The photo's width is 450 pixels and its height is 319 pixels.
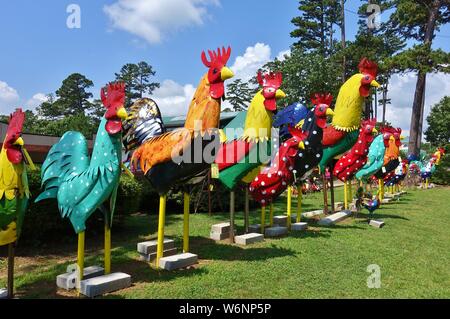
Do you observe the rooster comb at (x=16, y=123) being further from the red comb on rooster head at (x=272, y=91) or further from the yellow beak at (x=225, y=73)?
the red comb on rooster head at (x=272, y=91)

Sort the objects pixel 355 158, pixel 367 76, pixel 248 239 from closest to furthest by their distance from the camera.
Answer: pixel 248 239
pixel 367 76
pixel 355 158

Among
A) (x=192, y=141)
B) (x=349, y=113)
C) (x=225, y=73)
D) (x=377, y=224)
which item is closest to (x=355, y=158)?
(x=349, y=113)

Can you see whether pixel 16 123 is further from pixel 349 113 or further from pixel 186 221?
pixel 349 113

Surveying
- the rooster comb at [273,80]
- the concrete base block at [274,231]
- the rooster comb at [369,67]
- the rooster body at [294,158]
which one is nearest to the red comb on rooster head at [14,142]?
the rooster comb at [273,80]

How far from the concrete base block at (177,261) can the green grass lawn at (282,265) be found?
15 cm

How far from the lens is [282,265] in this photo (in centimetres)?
600

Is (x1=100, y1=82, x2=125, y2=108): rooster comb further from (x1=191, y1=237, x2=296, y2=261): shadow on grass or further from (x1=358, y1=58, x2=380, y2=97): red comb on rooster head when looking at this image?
(x1=358, y1=58, x2=380, y2=97): red comb on rooster head

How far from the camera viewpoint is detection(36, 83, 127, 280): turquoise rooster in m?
4.58

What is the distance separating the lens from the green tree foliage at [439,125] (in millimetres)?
29734

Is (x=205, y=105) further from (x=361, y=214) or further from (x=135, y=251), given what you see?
(x=361, y=214)

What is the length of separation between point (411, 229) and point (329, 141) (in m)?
3.15

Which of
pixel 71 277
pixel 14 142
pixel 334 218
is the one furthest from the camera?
pixel 334 218

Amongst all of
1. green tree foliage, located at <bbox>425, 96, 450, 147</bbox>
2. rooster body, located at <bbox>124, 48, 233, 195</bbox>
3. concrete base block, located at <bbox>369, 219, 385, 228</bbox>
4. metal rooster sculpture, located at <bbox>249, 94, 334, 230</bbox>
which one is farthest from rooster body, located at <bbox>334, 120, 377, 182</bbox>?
green tree foliage, located at <bbox>425, 96, 450, 147</bbox>

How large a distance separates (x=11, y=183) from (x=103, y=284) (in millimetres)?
1660
